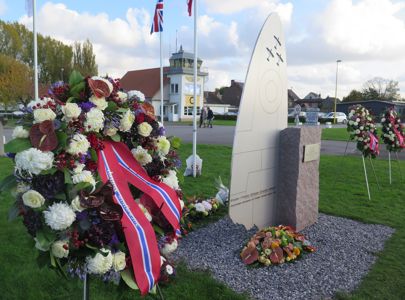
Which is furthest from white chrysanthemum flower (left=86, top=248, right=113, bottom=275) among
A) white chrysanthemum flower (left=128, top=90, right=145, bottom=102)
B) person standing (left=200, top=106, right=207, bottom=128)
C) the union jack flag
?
person standing (left=200, top=106, right=207, bottom=128)

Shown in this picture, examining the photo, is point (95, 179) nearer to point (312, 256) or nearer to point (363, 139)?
Result: point (312, 256)

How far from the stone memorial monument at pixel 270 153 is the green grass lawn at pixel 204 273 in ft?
3.31

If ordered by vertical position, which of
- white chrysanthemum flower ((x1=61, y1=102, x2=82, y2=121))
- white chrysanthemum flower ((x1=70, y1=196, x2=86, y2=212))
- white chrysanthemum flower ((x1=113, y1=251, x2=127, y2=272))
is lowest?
A: white chrysanthemum flower ((x1=113, y1=251, x2=127, y2=272))

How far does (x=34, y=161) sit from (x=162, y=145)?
1.08 meters

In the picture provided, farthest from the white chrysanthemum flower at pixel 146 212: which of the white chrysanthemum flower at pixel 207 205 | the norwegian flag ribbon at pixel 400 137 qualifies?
the norwegian flag ribbon at pixel 400 137

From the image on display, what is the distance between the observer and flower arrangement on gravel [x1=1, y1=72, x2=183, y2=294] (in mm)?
2377

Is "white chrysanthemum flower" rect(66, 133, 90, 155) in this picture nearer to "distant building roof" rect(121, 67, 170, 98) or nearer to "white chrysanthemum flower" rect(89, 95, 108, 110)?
"white chrysanthemum flower" rect(89, 95, 108, 110)

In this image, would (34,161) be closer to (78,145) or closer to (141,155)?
(78,145)

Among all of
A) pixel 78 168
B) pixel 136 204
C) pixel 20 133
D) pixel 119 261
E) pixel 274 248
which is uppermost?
pixel 20 133

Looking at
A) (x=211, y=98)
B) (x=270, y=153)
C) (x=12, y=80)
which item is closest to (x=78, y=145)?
(x=270, y=153)

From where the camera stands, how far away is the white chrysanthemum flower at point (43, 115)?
249 centimetres

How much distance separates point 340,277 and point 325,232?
4.77 ft

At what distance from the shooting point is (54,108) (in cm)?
262

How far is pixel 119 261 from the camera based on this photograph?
2539 mm
